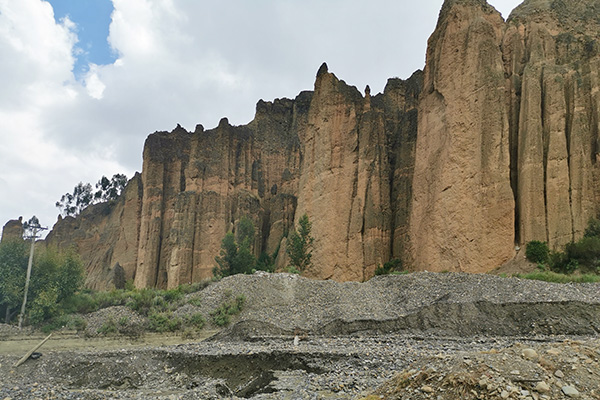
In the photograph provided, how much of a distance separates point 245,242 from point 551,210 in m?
27.7

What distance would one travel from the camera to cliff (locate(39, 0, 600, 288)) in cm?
3275

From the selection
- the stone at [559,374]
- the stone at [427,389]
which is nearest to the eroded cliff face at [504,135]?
the stone at [559,374]

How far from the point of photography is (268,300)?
100 feet

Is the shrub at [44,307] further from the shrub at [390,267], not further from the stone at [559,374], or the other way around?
the stone at [559,374]

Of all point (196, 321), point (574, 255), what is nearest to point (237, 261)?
point (196, 321)

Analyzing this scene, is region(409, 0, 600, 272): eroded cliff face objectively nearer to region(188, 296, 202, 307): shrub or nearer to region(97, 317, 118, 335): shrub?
region(188, 296, 202, 307): shrub

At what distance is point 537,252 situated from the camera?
30.4 m

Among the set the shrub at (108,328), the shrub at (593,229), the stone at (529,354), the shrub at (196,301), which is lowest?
the shrub at (108,328)

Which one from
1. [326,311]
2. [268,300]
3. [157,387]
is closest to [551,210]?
[326,311]

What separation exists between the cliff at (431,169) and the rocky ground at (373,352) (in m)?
7.86

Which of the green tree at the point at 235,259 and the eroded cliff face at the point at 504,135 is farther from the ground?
the eroded cliff face at the point at 504,135

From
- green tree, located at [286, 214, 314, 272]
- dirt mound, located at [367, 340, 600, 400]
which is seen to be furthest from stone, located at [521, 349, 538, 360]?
green tree, located at [286, 214, 314, 272]

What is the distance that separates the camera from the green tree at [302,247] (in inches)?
1748

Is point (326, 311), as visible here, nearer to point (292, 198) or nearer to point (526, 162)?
point (526, 162)
